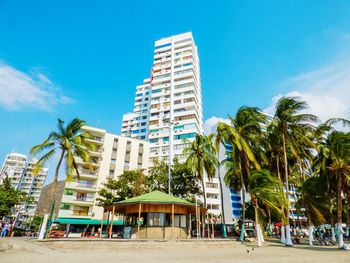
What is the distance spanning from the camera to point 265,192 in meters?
20.2

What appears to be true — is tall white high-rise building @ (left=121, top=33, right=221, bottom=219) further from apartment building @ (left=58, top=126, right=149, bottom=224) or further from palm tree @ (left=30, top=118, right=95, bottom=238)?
palm tree @ (left=30, top=118, right=95, bottom=238)

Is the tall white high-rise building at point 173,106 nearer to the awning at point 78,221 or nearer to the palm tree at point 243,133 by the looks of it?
the awning at point 78,221

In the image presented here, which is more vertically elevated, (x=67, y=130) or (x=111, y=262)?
(x=67, y=130)

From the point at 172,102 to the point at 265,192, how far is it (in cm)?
5170

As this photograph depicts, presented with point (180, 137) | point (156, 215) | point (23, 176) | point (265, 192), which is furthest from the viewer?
point (23, 176)

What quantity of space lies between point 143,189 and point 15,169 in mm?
144833

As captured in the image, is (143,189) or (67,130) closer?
(67,130)

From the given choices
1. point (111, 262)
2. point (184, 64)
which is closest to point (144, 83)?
point (184, 64)

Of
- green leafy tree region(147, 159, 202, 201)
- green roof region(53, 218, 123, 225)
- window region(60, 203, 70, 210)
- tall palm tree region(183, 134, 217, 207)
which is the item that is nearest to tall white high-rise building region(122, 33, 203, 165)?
green roof region(53, 218, 123, 225)

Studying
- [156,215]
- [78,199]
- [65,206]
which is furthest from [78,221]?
[156,215]

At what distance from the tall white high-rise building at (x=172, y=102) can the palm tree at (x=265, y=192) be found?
3644 cm

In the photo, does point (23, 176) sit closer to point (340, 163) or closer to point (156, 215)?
point (156, 215)

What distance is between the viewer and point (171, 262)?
10.2 m

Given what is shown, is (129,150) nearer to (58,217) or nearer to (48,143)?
(58,217)
